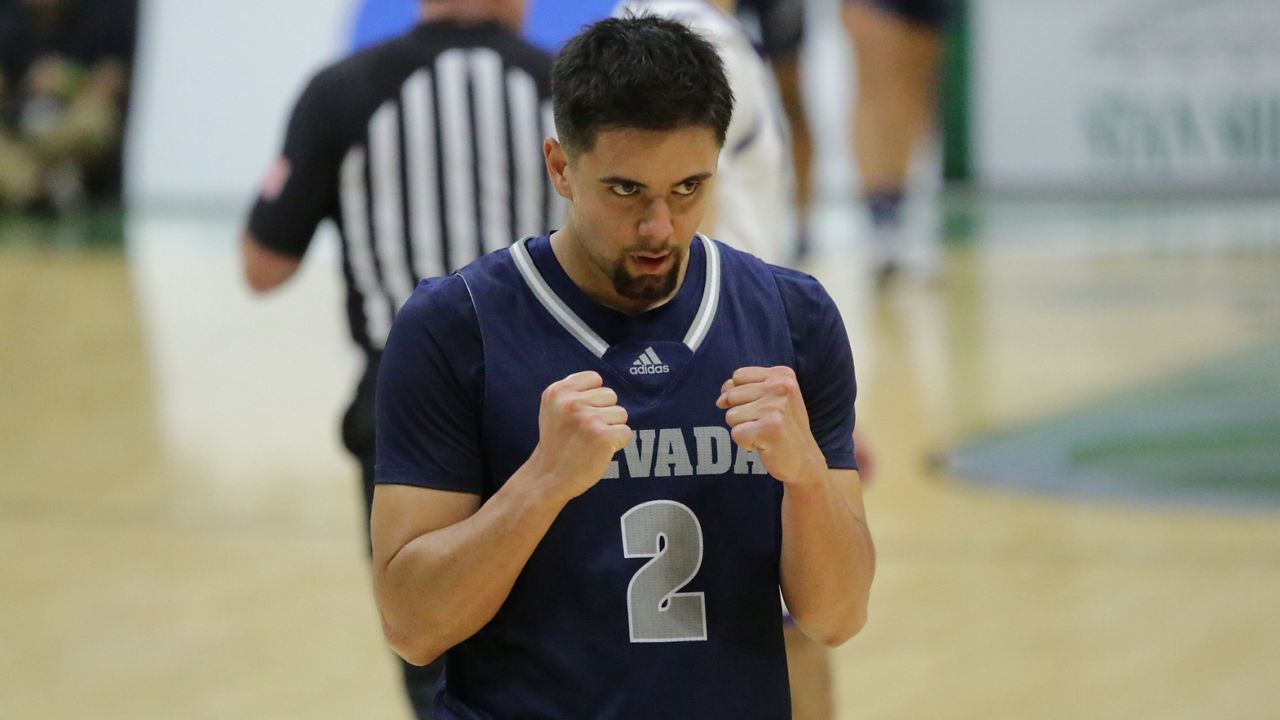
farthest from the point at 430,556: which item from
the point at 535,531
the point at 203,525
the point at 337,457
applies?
the point at 337,457

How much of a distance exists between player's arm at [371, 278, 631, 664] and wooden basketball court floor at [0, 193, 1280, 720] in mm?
2851

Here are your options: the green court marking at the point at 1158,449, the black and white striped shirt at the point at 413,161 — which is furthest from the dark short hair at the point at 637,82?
the green court marking at the point at 1158,449

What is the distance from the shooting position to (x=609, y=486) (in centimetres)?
264

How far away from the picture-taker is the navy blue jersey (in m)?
2.63

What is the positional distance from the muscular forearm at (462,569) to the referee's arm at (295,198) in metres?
1.68

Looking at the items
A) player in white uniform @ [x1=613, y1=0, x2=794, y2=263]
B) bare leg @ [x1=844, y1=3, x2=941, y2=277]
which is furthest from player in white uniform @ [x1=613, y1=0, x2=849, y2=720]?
bare leg @ [x1=844, y1=3, x2=941, y2=277]

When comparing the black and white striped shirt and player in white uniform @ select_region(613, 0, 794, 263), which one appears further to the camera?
the black and white striped shirt

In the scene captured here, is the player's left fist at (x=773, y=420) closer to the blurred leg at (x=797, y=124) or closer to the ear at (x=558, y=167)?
the ear at (x=558, y=167)

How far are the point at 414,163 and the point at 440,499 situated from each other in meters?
1.67

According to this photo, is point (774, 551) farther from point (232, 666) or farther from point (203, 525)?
point (203, 525)

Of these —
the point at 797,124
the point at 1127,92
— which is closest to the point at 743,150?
the point at 797,124

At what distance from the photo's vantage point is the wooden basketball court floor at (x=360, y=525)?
18.3ft

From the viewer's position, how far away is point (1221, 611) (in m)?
6.00

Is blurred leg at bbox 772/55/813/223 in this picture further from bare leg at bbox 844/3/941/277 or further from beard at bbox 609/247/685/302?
beard at bbox 609/247/685/302
